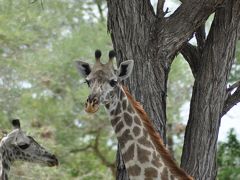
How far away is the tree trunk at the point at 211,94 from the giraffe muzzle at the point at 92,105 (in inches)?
91.1

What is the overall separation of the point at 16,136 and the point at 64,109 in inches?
407

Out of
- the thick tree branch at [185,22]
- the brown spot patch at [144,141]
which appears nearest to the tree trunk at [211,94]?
the thick tree branch at [185,22]

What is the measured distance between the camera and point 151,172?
25.2 feet

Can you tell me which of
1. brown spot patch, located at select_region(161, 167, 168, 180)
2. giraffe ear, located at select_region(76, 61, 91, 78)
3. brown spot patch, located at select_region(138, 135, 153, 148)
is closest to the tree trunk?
brown spot patch, located at select_region(138, 135, 153, 148)

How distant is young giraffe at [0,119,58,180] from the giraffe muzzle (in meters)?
2.55

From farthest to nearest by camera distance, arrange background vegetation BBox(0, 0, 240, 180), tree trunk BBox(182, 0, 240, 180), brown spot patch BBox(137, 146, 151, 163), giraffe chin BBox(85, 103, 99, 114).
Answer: background vegetation BBox(0, 0, 240, 180), tree trunk BBox(182, 0, 240, 180), brown spot patch BBox(137, 146, 151, 163), giraffe chin BBox(85, 103, 99, 114)

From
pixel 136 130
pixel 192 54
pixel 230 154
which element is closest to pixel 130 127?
pixel 136 130

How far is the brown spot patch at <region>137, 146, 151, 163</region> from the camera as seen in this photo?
775 centimetres

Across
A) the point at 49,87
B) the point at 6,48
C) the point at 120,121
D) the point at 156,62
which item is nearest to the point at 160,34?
the point at 156,62

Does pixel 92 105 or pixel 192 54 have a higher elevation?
pixel 192 54

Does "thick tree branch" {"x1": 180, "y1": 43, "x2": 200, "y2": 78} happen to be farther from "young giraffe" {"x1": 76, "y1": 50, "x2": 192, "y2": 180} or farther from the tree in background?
the tree in background

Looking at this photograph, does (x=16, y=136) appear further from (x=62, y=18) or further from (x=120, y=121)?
(x=62, y=18)

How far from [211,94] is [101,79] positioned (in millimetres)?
2223

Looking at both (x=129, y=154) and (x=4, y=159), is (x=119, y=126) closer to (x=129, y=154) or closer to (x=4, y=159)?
(x=129, y=154)
